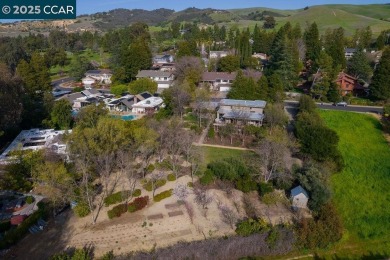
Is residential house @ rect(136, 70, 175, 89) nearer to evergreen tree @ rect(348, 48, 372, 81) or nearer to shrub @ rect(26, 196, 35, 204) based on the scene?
evergreen tree @ rect(348, 48, 372, 81)

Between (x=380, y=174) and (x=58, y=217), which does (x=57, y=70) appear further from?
(x=380, y=174)

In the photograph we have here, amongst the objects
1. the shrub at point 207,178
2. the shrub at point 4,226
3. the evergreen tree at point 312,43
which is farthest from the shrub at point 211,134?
the evergreen tree at point 312,43

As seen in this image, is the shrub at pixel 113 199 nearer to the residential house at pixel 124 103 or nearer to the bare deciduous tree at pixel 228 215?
the bare deciduous tree at pixel 228 215

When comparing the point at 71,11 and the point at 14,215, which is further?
the point at 71,11

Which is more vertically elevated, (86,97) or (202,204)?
(86,97)

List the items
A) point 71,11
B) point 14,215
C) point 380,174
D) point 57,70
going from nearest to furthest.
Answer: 1. point 14,215
2. point 380,174
3. point 71,11
4. point 57,70

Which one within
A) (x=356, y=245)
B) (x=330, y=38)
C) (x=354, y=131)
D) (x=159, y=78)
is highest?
(x=330, y=38)

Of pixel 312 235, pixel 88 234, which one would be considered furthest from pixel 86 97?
pixel 312 235
